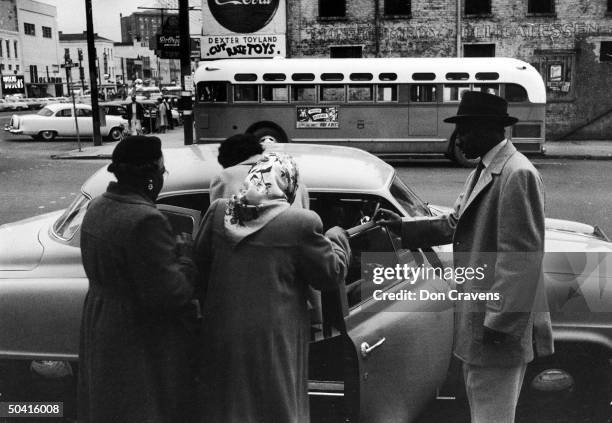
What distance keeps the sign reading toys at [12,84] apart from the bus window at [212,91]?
62723 millimetres

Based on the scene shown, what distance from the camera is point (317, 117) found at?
1898cm

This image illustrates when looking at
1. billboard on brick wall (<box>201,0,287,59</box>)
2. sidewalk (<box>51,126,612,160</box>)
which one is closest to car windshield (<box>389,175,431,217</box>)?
billboard on brick wall (<box>201,0,287,59</box>)

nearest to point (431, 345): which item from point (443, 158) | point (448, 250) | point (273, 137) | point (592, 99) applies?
point (448, 250)

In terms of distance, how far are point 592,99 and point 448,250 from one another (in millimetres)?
22855

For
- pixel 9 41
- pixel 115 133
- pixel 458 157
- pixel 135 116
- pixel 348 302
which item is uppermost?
pixel 9 41

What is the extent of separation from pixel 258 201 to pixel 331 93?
54.2ft

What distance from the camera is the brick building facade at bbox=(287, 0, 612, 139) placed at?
80.8ft

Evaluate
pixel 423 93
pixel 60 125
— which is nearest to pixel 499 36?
pixel 423 93

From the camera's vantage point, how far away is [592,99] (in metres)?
24.9

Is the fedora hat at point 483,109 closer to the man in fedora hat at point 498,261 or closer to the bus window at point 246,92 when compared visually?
the man in fedora hat at point 498,261

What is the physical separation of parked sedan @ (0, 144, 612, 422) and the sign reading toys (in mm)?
77215

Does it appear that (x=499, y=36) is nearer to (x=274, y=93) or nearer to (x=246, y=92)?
(x=274, y=93)

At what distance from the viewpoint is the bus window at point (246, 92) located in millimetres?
19156

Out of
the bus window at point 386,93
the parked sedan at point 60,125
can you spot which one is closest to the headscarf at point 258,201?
the bus window at point 386,93
